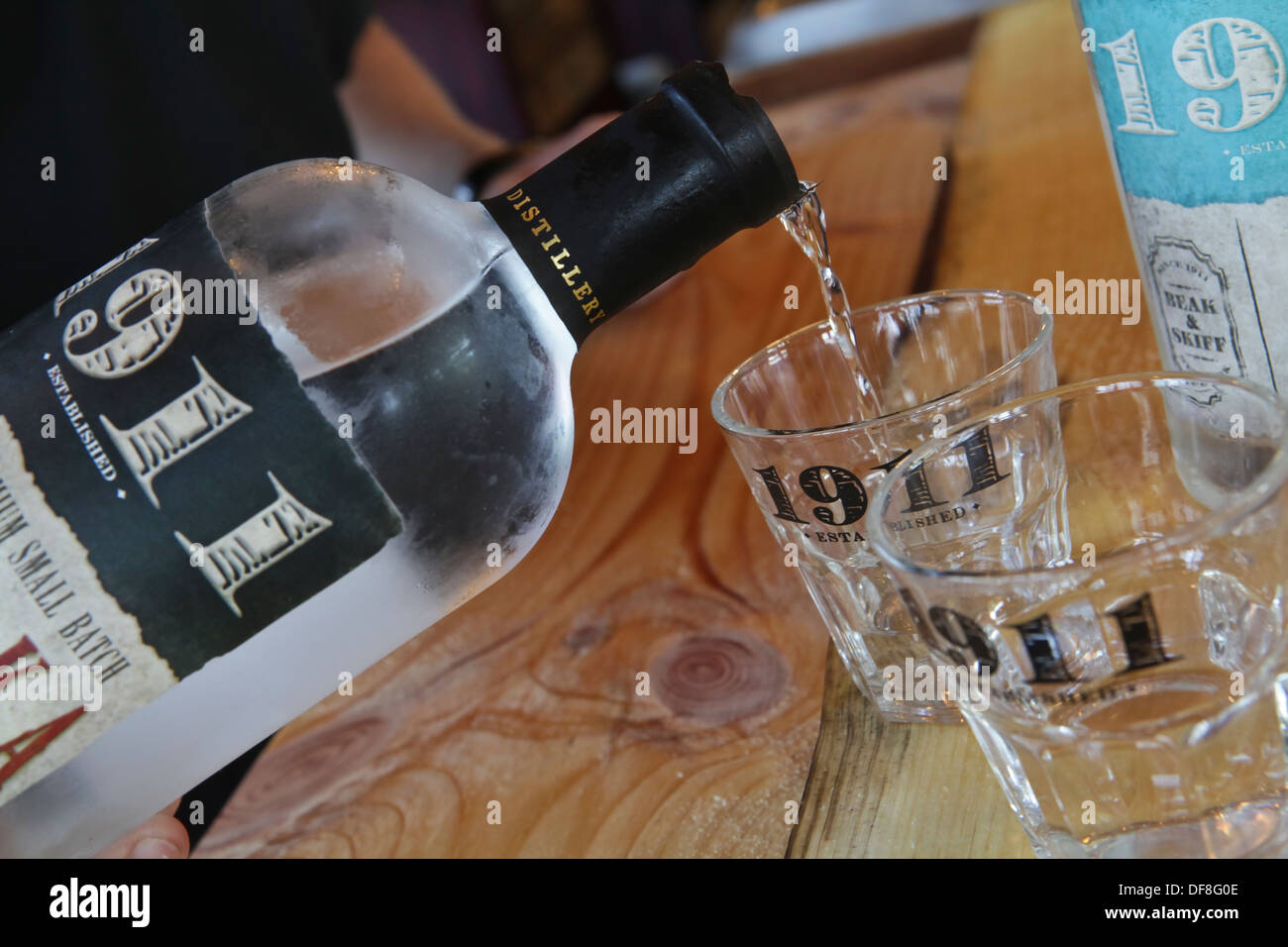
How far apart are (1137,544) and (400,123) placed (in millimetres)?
1249

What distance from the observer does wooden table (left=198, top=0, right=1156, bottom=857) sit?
19.2 inches

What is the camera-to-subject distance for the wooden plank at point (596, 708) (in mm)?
518

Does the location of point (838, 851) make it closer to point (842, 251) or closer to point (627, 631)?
point (627, 631)

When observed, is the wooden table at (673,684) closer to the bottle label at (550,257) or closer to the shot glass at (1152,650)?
the shot glass at (1152,650)

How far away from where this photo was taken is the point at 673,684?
1.95 feet

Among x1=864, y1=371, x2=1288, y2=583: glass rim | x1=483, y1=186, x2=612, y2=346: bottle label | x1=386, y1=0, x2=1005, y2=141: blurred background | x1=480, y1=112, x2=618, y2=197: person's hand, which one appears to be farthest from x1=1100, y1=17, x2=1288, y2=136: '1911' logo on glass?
x1=386, y1=0, x2=1005, y2=141: blurred background

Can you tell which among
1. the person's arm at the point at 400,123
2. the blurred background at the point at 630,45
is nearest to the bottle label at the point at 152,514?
the person's arm at the point at 400,123

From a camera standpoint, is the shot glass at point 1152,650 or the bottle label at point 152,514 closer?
the shot glass at point 1152,650

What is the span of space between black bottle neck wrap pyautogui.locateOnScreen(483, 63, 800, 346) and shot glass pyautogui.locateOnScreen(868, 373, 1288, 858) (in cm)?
13

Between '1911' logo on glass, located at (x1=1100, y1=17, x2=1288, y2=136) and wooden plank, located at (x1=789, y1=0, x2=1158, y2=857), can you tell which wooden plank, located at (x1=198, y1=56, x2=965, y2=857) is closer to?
wooden plank, located at (x1=789, y1=0, x2=1158, y2=857)

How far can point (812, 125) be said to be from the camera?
1491mm

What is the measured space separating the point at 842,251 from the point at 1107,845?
28.2 inches

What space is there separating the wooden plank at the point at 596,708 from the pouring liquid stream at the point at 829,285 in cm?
12

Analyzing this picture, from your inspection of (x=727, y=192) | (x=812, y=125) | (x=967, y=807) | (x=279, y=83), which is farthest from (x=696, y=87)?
(x=812, y=125)
